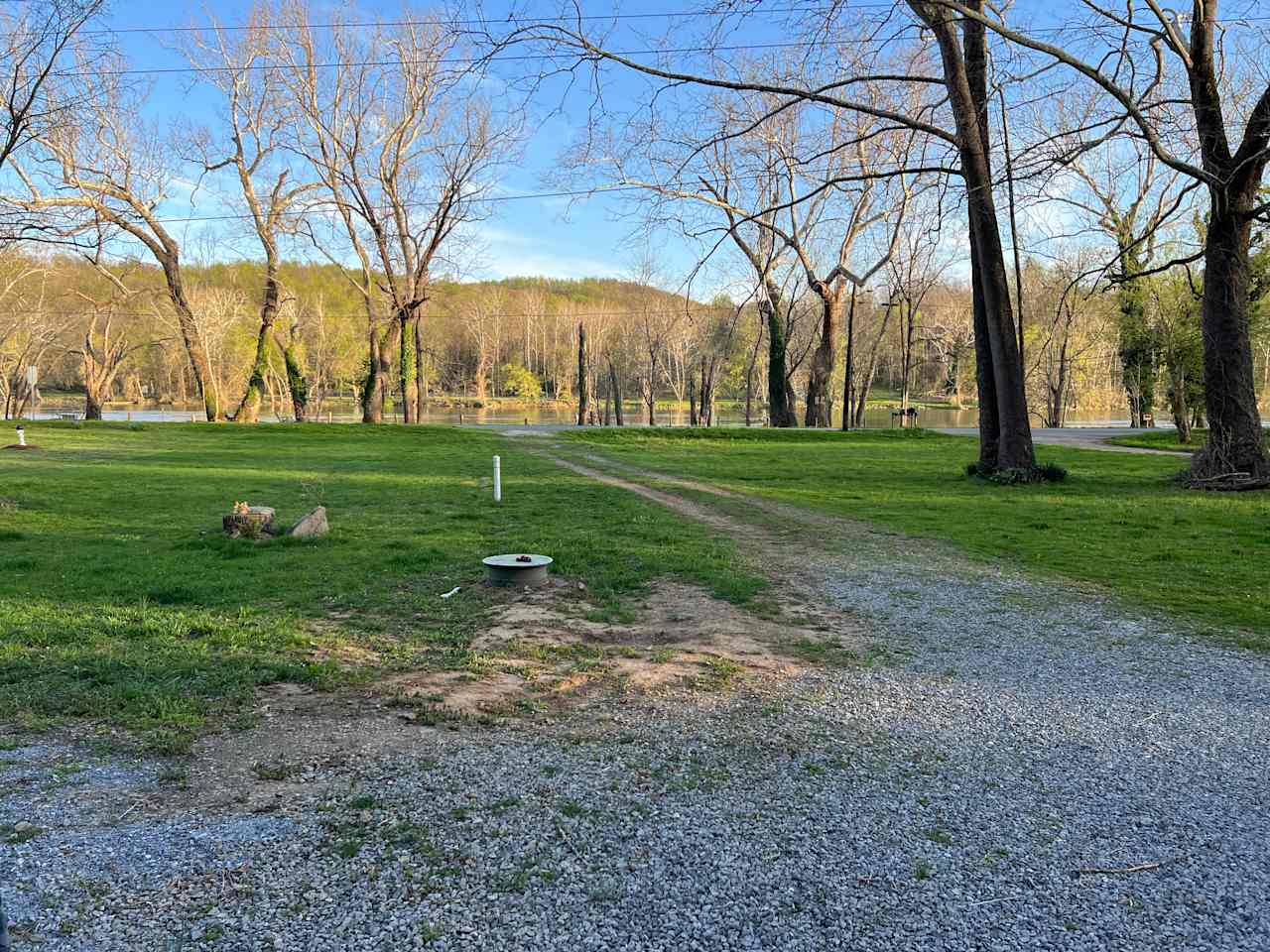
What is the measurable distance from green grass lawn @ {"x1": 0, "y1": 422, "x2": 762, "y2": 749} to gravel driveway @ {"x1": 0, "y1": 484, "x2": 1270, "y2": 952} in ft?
3.51

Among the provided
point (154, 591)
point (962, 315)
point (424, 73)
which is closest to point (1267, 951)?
point (154, 591)

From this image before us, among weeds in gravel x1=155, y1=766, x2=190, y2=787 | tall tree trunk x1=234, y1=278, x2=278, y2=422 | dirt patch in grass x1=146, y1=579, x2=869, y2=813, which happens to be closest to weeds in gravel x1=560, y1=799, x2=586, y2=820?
dirt patch in grass x1=146, y1=579, x2=869, y2=813

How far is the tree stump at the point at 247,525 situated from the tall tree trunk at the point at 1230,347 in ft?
44.7

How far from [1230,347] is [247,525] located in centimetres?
1432

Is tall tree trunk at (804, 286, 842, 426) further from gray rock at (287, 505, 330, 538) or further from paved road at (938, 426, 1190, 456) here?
gray rock at (287, 505, 330, 538)

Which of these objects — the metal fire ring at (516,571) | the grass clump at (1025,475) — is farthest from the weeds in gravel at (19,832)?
the grass clump at (1025,475)

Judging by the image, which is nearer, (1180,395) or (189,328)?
(1180,395)

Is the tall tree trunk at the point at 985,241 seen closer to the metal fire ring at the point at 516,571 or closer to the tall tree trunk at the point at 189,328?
the metal fire ring at the point at 516,571

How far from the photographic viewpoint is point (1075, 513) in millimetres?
11797

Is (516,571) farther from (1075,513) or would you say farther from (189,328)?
(189,328)

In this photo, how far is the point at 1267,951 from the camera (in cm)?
234

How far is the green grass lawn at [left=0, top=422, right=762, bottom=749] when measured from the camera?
15.4 feet

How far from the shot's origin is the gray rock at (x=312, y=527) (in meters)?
9.38

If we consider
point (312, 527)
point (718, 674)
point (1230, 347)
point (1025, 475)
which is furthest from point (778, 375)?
point (718, 674)
